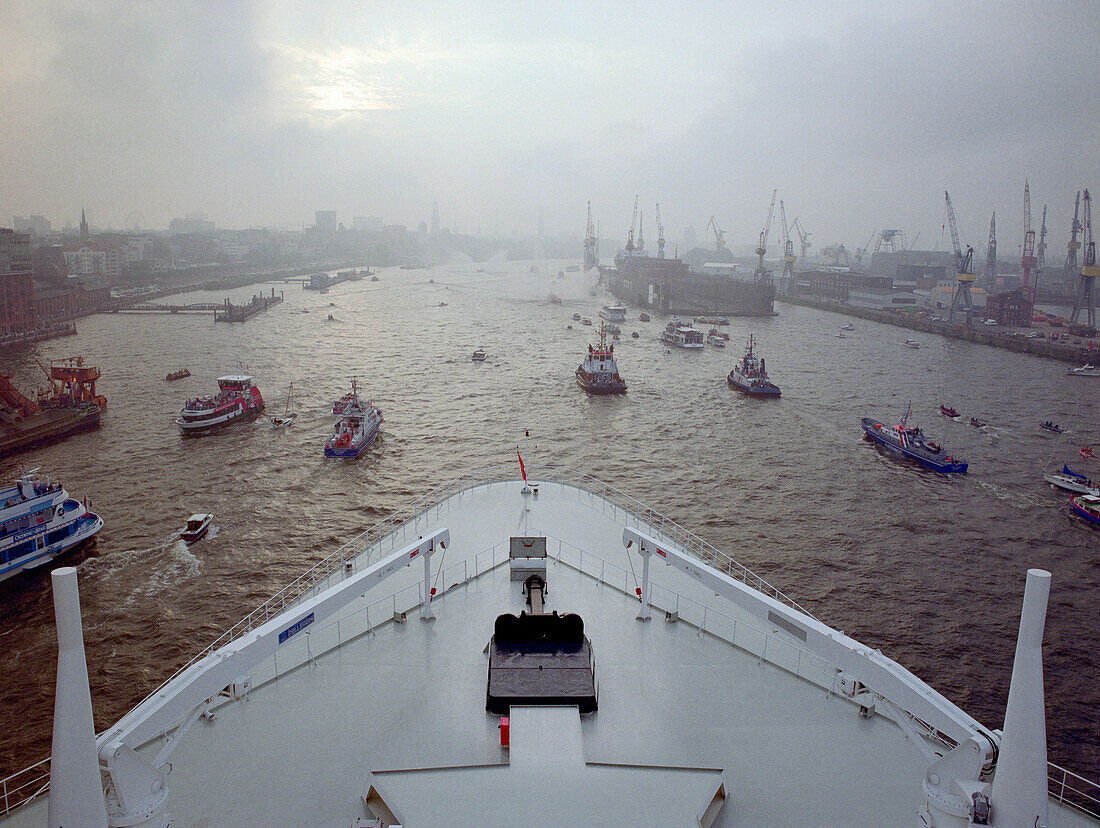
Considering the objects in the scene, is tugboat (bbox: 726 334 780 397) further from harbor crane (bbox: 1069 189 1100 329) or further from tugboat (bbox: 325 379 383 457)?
harbor crane (bbox: 1069 189 1100 329)

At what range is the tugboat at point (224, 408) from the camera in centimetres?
2033

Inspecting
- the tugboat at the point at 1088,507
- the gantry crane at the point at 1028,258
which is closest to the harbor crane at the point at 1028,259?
the gantry crane at the point at 1028,258

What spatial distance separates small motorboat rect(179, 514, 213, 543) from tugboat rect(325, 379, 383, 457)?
15.2ft

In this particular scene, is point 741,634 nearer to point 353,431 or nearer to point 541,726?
point 541,726

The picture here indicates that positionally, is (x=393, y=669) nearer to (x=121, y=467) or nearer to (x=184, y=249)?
(x=121, y=467)

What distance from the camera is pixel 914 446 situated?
1895 cm

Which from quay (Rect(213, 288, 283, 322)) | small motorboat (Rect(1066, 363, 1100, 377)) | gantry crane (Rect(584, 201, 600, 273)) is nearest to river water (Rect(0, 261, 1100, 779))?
small motorboat (Rect(1066, 363, 1100, 377))

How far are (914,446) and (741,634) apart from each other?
14.1 metres

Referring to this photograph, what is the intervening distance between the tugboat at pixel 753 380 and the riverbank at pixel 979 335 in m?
21.1

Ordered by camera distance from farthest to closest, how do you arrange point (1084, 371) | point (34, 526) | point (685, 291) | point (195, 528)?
point (685, 291) < point (1084, 371) < point (195, 528) < point (34, 526)

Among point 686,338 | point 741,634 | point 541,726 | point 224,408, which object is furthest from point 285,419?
point 686,338

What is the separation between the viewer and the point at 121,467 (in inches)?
684

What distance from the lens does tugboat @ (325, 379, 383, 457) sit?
59.3 ft

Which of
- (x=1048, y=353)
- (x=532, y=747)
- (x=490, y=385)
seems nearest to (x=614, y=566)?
(x=532, y=747)
